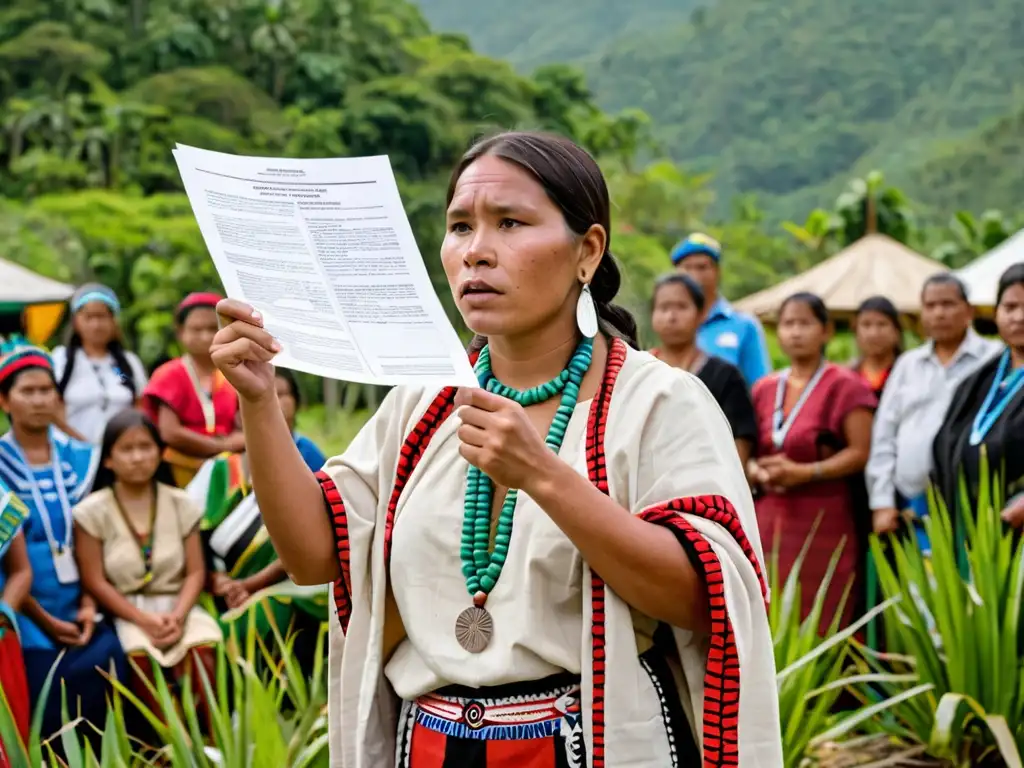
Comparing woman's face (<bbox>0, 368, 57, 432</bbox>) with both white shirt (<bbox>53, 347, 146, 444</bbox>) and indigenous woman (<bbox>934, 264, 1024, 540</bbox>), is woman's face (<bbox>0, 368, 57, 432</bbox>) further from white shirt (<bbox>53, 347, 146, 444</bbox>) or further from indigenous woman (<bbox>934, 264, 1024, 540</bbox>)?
indigenous woman (<bbox>934, 264, 1024, 540</bbox>)

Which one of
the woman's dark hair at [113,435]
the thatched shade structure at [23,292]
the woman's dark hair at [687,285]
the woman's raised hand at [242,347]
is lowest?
the woman's raised hand at [242,347]

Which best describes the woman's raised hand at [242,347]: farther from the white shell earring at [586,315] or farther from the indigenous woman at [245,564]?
the indigenous woman at [245,564]

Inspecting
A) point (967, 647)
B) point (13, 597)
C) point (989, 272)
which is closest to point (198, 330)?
point (13, 597)

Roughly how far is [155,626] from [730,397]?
8.48 feet

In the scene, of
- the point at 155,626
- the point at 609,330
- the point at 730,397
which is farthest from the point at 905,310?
the point at 609,330

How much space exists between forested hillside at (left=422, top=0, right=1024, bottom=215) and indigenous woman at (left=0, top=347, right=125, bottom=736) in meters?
60.5

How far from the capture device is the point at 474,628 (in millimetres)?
2197

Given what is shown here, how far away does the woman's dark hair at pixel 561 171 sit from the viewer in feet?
7.42

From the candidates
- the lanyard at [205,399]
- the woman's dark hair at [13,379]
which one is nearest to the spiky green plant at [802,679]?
the lanyard at [205,399]

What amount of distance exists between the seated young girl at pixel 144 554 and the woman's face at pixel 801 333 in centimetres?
275

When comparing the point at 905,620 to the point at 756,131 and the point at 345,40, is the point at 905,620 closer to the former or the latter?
the point at 345,40

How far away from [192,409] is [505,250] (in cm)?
437

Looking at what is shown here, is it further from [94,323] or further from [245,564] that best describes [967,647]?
[94,323]

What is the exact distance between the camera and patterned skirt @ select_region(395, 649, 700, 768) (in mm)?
2178
